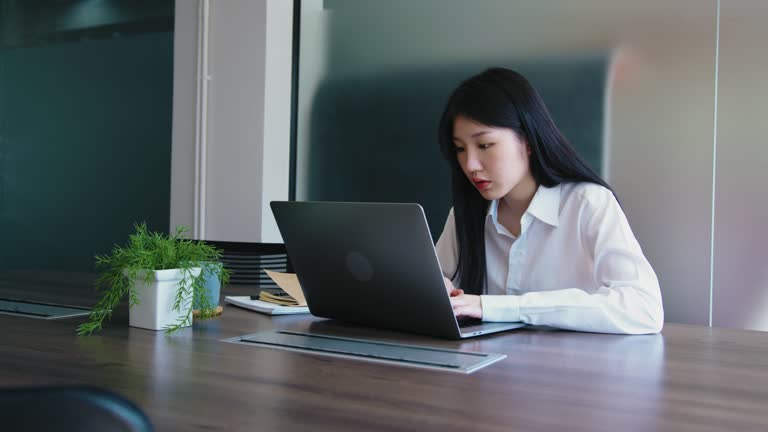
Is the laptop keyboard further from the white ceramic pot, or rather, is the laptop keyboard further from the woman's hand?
the white ceramic pot

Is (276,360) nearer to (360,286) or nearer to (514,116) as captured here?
(360,286)

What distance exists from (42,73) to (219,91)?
146cm

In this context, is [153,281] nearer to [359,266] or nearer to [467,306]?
[359,266]

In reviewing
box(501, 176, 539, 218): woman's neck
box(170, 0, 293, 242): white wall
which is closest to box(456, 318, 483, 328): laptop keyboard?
box(501, 176, 539, 218): woman's neck

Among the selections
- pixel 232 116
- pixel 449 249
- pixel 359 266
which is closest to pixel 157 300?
pixel 359 266

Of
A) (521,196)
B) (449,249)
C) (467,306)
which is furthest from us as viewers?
(449,249)

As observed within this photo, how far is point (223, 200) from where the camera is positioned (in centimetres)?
350

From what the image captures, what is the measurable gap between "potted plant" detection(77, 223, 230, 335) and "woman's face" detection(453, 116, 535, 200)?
0.76 m

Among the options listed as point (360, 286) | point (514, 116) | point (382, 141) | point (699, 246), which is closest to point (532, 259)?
point (514, 116)

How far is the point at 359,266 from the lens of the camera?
4.77ft

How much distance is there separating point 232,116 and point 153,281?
2105mm

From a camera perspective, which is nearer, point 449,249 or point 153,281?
point 153,281

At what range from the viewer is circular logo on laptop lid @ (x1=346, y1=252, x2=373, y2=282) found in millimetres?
1436

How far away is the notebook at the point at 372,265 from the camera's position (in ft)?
4.43
